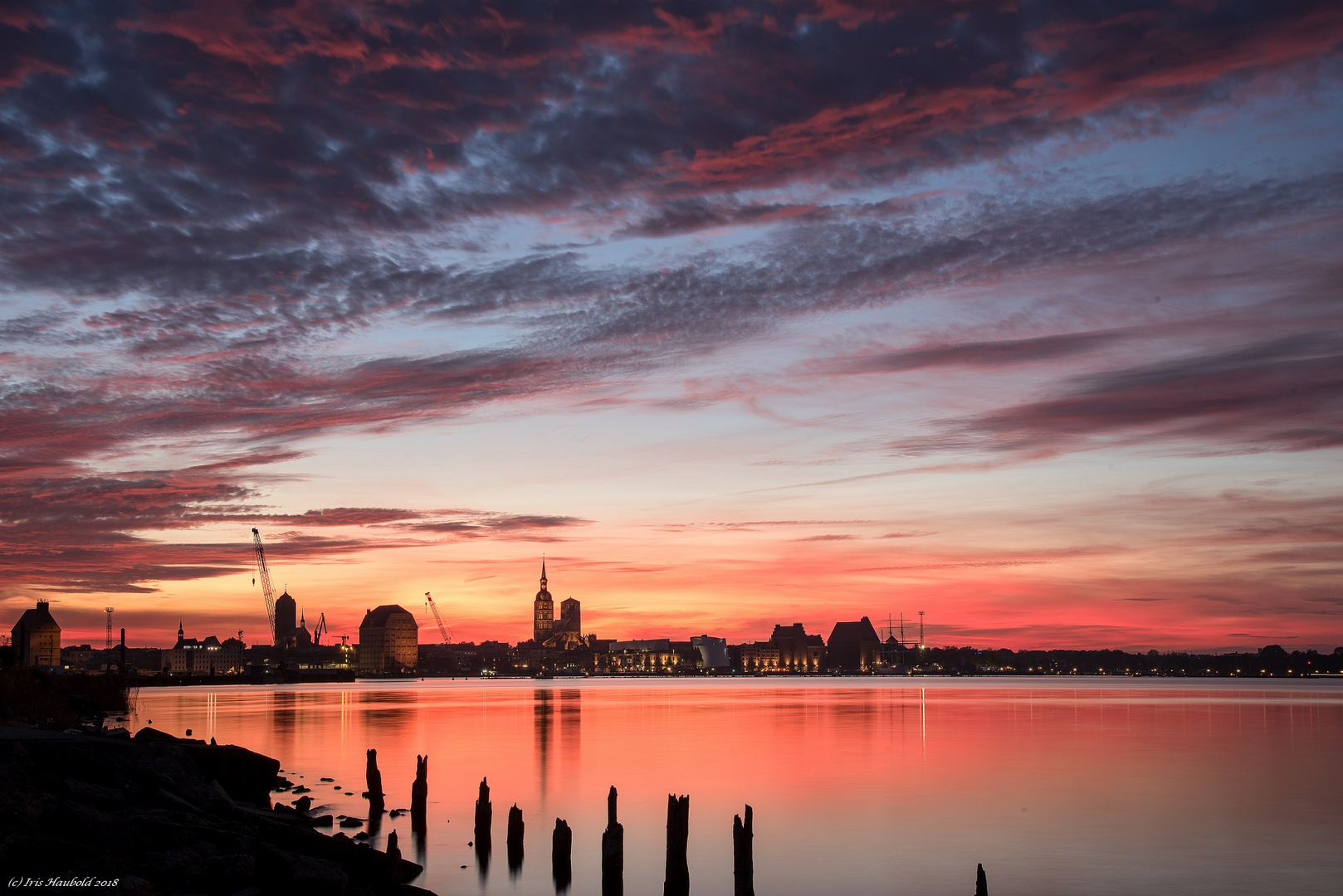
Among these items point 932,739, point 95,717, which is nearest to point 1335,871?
point 932,739

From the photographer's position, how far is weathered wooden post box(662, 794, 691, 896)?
98.3 feet

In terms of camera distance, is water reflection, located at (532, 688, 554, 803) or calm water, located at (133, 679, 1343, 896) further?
water reflection, located at (532, 688, 554, 803)

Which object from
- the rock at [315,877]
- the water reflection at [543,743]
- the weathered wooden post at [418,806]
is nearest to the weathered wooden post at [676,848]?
the rock at [315,877]

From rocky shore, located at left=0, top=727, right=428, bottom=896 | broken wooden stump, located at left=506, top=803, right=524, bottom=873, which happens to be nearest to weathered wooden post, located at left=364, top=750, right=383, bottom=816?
rocky shore, located at left=0, top=727, right=428, bottom=896

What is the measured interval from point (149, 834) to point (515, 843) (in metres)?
13.8

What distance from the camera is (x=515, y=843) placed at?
3656 cm

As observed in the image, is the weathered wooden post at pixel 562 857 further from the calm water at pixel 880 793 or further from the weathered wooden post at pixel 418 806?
the weathered wooden post at pixel 418 806

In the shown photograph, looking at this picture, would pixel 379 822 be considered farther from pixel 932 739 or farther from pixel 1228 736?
pixel 1228 736

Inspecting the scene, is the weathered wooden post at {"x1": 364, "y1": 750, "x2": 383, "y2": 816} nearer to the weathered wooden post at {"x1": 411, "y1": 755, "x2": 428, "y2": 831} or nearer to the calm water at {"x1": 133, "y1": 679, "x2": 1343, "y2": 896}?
the calm water at {"x1": 133, "y1": 679, "x2": 1343, "y2": 896}

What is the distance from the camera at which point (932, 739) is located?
307 ft

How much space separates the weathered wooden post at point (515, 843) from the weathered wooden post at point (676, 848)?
7147mm

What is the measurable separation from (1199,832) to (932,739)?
4785cm

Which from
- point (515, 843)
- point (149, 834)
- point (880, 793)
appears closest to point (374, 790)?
point (515, 843)

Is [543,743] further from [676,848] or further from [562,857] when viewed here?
[676,848]
